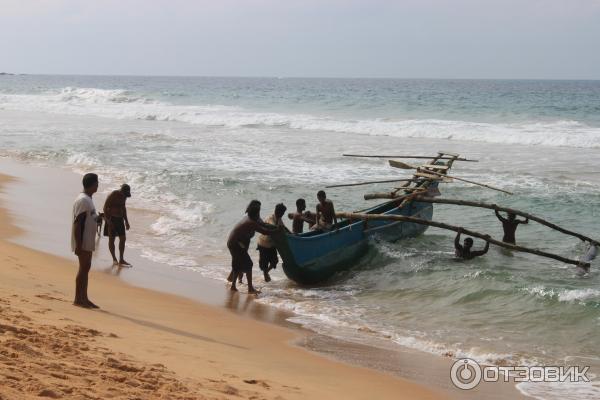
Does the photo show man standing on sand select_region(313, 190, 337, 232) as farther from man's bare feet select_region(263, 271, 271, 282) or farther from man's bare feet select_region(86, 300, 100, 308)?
man's bare feet select_region(86, 300, 100, 308)

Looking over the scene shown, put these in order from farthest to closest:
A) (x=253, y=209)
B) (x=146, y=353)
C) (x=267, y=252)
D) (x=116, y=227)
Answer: (x=116, y=227), (x=267, y=252), (x=253, y=209), (x=146, y=353)

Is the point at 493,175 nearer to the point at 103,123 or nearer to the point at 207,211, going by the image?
the point at 207,211

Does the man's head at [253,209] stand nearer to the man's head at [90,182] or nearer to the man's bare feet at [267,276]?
the man's bare feet at [267,276]

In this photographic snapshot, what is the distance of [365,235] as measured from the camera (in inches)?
462

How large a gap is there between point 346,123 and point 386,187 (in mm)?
19910

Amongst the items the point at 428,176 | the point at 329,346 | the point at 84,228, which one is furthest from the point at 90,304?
the point at 428,176

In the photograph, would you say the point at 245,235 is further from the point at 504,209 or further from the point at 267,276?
the point at 504,209

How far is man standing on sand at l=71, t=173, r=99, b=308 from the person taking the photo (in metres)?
7.20

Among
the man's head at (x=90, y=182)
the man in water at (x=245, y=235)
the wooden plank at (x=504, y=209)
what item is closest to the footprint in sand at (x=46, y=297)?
the man's head at (x=90, y=182)

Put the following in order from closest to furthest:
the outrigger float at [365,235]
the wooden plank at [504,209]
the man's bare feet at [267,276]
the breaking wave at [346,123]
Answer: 1. the outrigger float at [365,235]
2. the man's bare feet at [267,276]
3. the wooden plank at [504,209]
4. the breaking wave at [346,123]

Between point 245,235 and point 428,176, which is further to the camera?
point 428,176

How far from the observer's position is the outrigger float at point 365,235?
1024 cm
